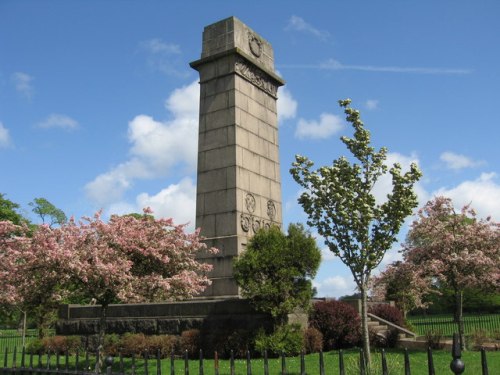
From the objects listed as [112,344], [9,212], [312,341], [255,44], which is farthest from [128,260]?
[9,212]

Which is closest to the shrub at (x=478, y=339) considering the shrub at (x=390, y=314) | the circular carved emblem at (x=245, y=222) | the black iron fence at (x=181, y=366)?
the shrub at (x=390, y=314)

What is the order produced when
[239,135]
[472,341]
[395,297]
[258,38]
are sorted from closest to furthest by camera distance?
[472,341], [239,135], [258,38], [395,297]

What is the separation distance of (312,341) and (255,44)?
508 inches

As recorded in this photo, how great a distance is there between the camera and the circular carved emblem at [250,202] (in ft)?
65.2

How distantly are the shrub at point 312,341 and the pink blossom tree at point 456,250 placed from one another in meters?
4.25

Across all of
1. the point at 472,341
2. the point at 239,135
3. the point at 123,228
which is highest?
the point at 239,135

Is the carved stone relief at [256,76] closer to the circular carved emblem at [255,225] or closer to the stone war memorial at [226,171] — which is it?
the stone war memorial at [226,171]

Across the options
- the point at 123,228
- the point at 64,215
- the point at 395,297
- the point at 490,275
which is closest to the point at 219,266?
the point at 123,228

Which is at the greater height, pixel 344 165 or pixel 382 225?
pixel 344 165

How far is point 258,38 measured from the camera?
22.9 meters

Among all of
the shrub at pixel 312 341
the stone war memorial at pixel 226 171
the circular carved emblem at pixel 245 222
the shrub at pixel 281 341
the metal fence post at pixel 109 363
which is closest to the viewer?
the metal fence post at pixel 109 363

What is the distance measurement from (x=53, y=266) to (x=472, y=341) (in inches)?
544

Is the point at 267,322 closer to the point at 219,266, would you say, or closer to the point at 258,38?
the point at 219,266

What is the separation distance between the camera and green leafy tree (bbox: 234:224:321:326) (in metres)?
14.7
